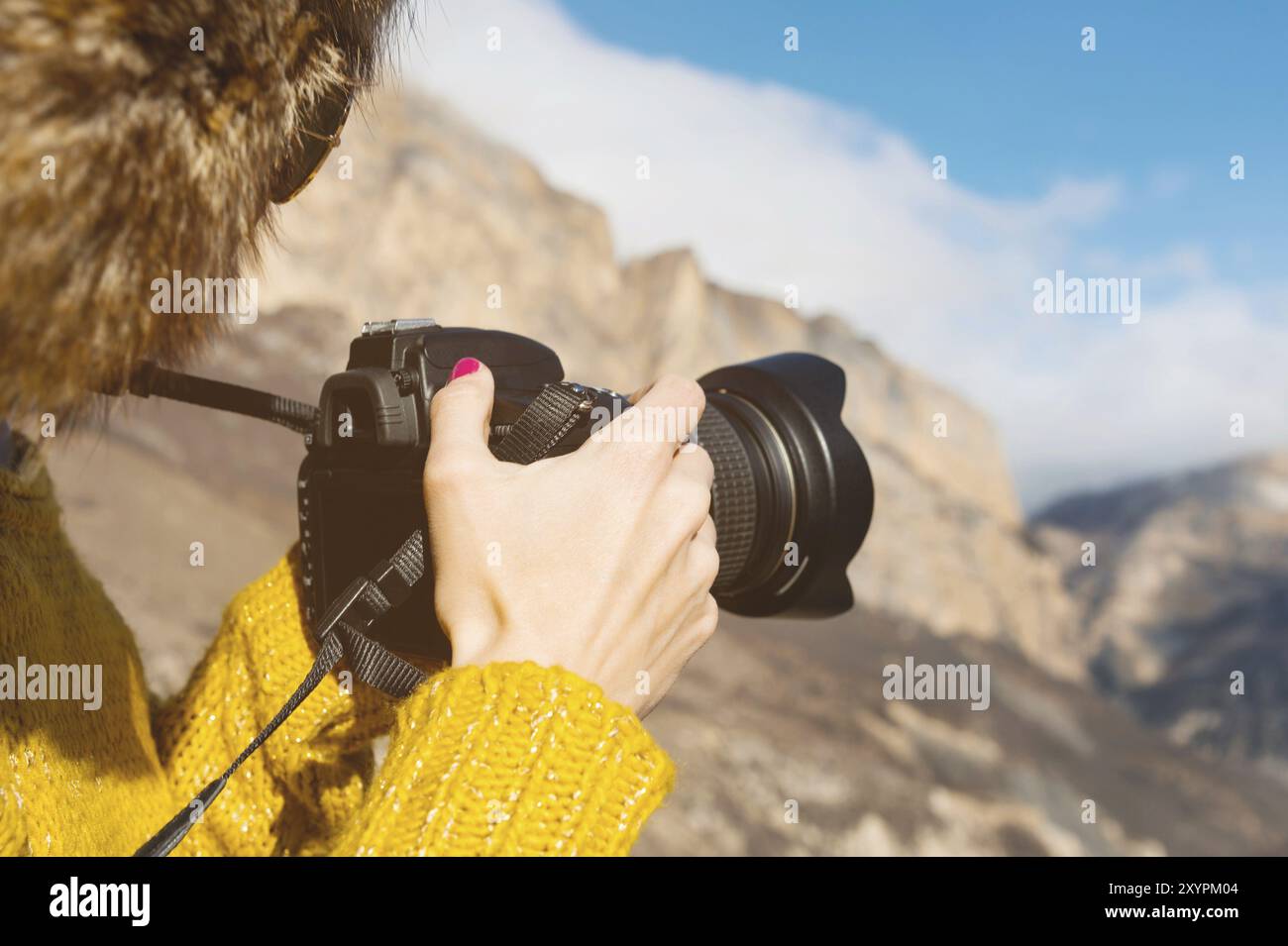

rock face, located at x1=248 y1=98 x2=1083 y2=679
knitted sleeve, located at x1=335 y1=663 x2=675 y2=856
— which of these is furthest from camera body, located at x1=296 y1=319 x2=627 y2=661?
rock face, located at x1=248 y1=98 x2=1083 y2=679

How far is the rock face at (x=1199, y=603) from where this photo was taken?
12250 mm

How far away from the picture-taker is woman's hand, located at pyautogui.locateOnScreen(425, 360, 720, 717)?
46 centimetres

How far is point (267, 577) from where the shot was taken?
684mm

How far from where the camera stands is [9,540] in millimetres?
531

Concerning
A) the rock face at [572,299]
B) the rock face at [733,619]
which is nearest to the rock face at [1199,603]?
the rock face at [733,619]

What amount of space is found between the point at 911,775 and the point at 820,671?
0.98 metres

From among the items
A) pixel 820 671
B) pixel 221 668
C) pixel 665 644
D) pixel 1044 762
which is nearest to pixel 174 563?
pixel 820 671

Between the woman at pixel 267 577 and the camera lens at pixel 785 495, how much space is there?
173mm

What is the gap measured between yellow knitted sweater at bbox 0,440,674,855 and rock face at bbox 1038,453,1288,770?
1234 centimetres

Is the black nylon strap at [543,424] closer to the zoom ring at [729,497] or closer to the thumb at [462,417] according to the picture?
the thumb at [462,417]

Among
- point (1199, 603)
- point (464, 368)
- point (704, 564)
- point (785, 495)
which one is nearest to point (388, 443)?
point (464, 368)

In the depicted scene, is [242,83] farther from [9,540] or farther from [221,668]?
[221,668]

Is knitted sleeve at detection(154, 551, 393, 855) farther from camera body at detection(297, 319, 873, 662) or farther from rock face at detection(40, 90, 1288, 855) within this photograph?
rock face at detection(40, 90, 1288, 855)

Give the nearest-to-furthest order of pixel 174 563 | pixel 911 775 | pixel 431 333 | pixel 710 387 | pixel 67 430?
pixel 67 430
pixel 431 333
pixel 710 387
pixel 174 563
pixel 911 775
